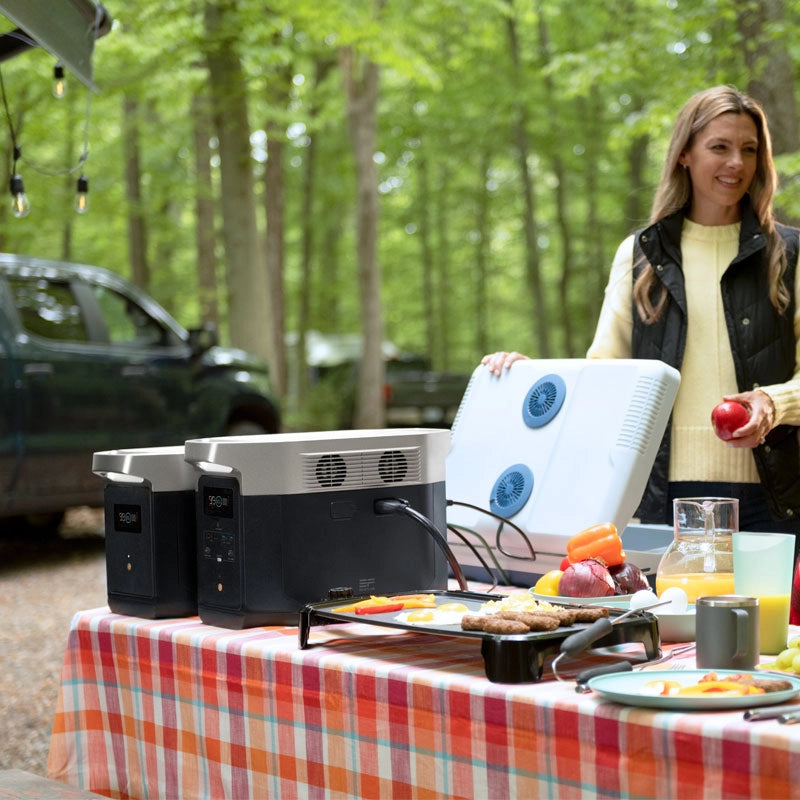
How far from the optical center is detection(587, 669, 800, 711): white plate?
162 centimetres

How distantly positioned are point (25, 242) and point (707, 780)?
15.2 meters

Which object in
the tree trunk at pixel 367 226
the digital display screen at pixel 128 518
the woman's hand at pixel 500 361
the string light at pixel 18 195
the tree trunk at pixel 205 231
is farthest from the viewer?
the tree trunk at pixel 367 226

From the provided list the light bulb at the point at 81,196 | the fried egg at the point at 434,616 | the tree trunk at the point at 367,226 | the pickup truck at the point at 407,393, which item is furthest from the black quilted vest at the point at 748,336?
the pickup truck at the point at 407,393

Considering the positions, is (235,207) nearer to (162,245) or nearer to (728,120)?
(162,245)

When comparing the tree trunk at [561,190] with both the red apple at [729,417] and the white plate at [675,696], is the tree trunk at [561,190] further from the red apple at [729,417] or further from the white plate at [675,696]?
the white plate at [675,696]

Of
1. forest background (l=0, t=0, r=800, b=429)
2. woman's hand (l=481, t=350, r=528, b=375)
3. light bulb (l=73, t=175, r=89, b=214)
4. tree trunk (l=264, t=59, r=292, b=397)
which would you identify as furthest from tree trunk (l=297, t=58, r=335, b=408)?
woman's hand (l=481, t=350, r=528, b=375)

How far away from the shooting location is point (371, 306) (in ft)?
49.3

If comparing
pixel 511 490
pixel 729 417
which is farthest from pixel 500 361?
pixel 729 417

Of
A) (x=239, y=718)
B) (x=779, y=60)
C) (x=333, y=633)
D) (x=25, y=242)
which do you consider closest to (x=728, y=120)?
(x=333, y=633)

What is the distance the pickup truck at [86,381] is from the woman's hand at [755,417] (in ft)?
18.6

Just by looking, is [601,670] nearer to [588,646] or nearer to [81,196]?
[588,646]

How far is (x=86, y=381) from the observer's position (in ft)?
26.3

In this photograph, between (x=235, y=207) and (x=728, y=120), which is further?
(x=235, y=207)

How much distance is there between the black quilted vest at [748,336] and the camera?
3094mm
